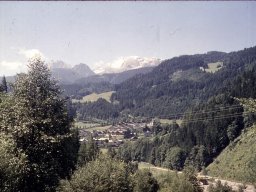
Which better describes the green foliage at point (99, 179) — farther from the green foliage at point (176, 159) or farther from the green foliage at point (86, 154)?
the green foliage at point (176, 159)

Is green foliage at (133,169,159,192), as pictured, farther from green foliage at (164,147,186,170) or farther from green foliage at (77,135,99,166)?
green foliage at (164,147,186,170)

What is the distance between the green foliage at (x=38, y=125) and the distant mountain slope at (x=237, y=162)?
103m

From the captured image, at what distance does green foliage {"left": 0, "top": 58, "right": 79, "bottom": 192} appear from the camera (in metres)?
29.1

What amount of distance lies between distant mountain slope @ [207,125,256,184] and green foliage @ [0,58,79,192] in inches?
4070

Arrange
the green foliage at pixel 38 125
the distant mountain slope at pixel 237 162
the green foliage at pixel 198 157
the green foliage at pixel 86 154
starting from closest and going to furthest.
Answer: the green foliage at pixel 38 125 → the green foliage at pixel 86 154 → the distant mountain slope at pixel 237 162 → the green foliage at pixel 198 157

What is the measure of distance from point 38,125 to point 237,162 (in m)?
128

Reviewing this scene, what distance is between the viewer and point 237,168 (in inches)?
5600

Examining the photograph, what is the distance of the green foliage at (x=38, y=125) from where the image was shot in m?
29.1

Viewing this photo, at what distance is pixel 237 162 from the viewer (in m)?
146

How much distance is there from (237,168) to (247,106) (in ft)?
431

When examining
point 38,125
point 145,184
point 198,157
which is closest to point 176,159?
point 198,157

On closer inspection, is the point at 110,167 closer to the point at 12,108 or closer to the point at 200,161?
the point at 12,108

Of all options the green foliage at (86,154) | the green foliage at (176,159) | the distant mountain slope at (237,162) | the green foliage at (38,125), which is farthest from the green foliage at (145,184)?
the green foliage at (176,159)

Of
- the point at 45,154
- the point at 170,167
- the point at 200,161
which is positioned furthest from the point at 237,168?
the point at 45,154
